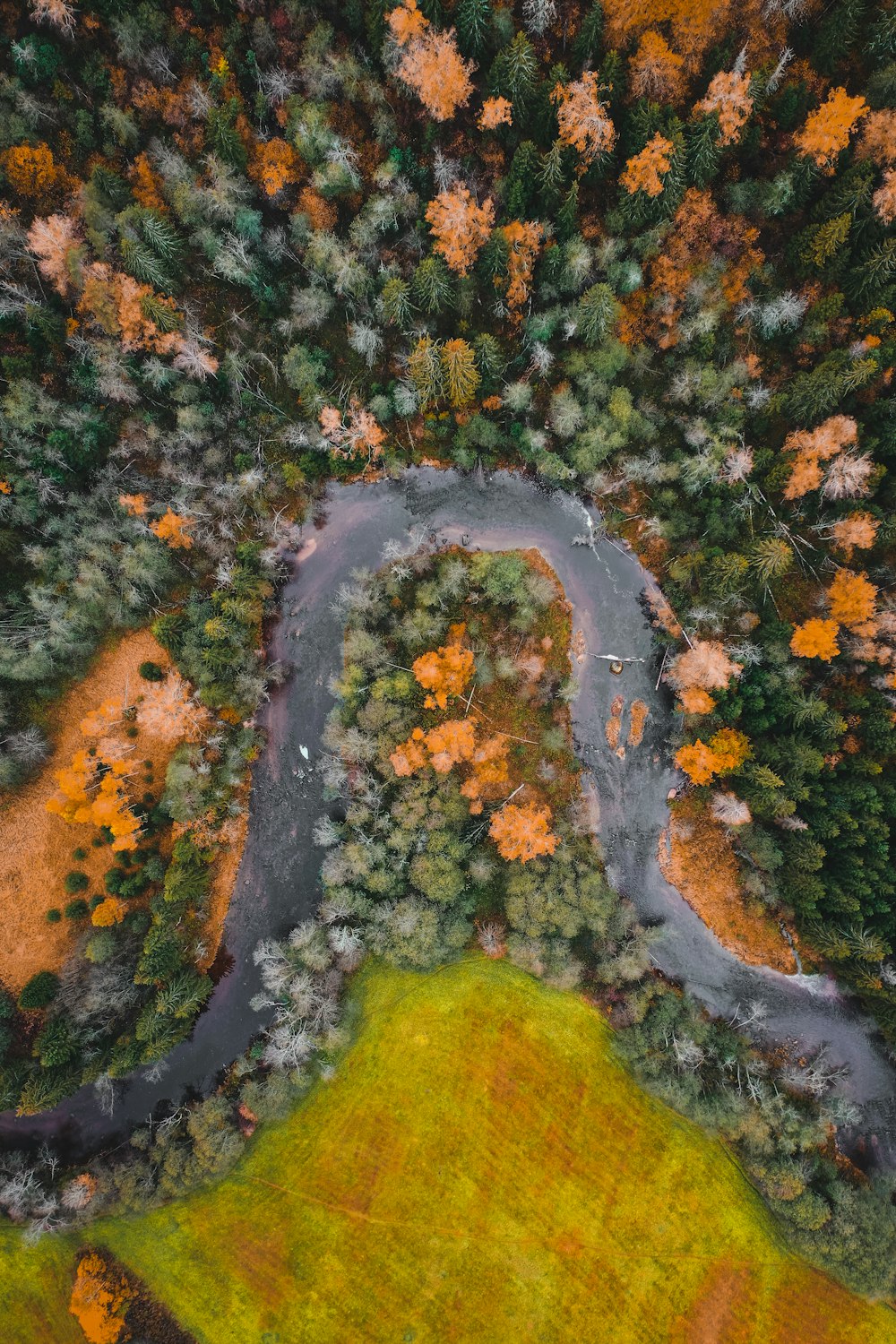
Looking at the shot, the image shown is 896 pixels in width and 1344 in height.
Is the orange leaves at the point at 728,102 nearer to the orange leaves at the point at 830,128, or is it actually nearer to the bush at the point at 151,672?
the orange leaves at the point at 830,128


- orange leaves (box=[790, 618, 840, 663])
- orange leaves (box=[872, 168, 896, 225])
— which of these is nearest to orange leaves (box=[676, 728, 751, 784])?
orange leaves (box=[790, 618, 840, 663])

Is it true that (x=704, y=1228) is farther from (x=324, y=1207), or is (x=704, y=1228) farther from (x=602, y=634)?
(x=602, y=634)

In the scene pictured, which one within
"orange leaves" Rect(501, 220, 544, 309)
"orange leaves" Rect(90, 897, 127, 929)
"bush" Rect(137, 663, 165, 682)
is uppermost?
"orange leaves" Rect(501, 220, 544, 309)

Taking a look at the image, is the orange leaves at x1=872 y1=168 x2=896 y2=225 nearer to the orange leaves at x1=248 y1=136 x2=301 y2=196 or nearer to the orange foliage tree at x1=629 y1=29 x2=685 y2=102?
the orange foliage tree at x1=629 y1=29 x2=685 y2=102

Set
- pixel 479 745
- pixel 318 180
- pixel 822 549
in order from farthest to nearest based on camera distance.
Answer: pixel 479 745 < pixel 822 549 < pixel 318 180

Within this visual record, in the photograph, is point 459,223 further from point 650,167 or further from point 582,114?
point 650,167

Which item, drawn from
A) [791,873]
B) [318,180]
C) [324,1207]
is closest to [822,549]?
[791,873]

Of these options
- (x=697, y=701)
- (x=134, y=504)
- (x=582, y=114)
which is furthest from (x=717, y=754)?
(x=134, y=504)
